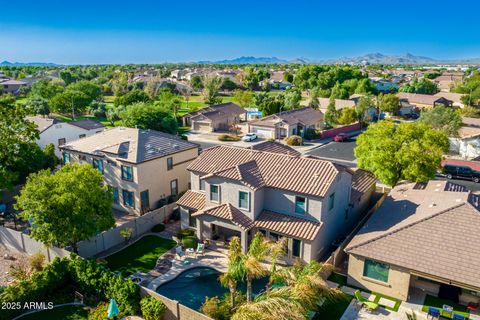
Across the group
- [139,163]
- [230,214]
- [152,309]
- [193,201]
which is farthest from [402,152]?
[152,309]

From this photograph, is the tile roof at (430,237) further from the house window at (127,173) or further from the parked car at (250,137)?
the parked car at (250,137)

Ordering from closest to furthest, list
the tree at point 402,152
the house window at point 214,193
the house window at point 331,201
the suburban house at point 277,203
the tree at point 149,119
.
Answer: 1. the suburban house at point 277,203
2. the house window at point 331,201
3. the house window at point 214,193
4. the tree at point 402,152
5. the tree at point 149,119

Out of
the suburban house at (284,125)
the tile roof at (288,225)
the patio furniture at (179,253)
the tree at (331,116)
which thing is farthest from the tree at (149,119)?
the tree at (331,116)

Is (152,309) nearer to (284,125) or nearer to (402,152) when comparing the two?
(402,152)

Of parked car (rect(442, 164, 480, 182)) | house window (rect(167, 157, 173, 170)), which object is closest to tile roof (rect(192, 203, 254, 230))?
house window (rect(167, 157, 173, 170))

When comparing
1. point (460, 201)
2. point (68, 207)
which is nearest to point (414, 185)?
point (460, 201)

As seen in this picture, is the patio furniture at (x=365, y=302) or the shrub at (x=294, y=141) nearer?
the patio furniture at (x=365, y=302)
